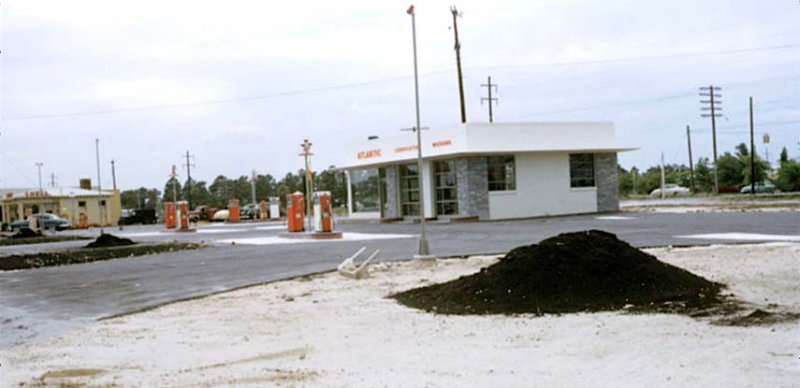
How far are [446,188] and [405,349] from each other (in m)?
30.1

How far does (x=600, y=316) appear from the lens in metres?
9.09

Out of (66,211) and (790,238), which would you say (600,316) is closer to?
(790,238)

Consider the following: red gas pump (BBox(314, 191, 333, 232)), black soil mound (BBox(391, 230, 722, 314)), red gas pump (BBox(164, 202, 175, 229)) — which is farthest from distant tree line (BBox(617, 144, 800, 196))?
black soil mound (BBox(391, 230, 722, 314))

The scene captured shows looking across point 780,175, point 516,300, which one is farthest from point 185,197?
point 516,300

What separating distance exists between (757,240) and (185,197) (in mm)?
106941

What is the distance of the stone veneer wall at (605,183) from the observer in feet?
126

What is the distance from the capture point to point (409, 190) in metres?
41.5

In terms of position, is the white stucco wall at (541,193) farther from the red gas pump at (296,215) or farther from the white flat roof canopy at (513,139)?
the red gas pump at (296,215)

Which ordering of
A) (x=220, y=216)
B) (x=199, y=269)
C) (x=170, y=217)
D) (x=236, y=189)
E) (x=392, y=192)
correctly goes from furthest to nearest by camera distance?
(x=236, y=189) → (x=220, y=216) → (x=170, y=217) → (x=392, y=192) → (x=199, y=269)

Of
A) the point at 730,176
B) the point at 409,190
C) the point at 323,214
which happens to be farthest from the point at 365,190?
the point at 730,176

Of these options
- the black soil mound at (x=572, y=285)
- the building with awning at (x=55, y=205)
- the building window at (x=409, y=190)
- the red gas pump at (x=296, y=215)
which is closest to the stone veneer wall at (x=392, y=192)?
the building window at (x=409, y=190)

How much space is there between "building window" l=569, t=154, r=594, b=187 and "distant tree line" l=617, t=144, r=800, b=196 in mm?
34521

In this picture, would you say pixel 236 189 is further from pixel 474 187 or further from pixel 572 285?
pixel 572 285

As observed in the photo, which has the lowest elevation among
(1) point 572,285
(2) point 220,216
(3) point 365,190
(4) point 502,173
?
(1) point 572,285
